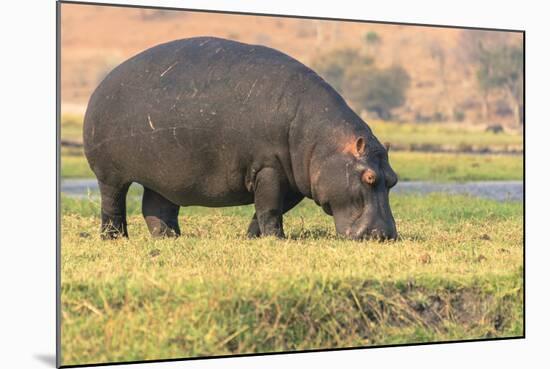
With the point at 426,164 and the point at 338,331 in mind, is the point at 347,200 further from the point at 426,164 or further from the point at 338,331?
the point at 426,164

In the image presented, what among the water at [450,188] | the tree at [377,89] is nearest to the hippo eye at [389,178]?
the water at [450,188]

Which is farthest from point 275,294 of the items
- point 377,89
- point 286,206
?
point 377,89

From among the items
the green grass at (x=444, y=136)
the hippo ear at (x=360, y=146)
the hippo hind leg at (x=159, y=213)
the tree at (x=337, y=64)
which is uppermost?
the tree at (x=337, y=64)

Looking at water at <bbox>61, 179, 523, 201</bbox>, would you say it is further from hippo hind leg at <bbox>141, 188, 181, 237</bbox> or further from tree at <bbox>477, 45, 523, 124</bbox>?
tree at <bbox>477, 45, 523, 124</bbox>

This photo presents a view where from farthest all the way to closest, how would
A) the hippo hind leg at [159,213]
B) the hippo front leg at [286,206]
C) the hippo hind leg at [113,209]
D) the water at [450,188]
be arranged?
the water at [450,188], the hippo hind leg at [159,213], the hippo hind leg at [113,209], the hippo front leg at [286,206]

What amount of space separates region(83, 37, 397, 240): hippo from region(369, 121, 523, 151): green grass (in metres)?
18.7

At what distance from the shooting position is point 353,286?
1031 cm

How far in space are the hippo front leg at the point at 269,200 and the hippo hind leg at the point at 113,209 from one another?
5.56ft

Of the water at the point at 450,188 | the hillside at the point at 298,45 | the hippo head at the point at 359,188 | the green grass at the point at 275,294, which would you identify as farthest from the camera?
the hillside at the point at 298,45

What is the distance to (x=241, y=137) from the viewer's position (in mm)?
12352

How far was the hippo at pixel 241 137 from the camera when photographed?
12016 mm

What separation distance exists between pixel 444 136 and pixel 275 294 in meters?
26.3

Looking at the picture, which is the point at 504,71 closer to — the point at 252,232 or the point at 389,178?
the point at 252,232

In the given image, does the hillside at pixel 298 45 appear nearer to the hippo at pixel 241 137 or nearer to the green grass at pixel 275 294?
the hippo at pixel 241 137
